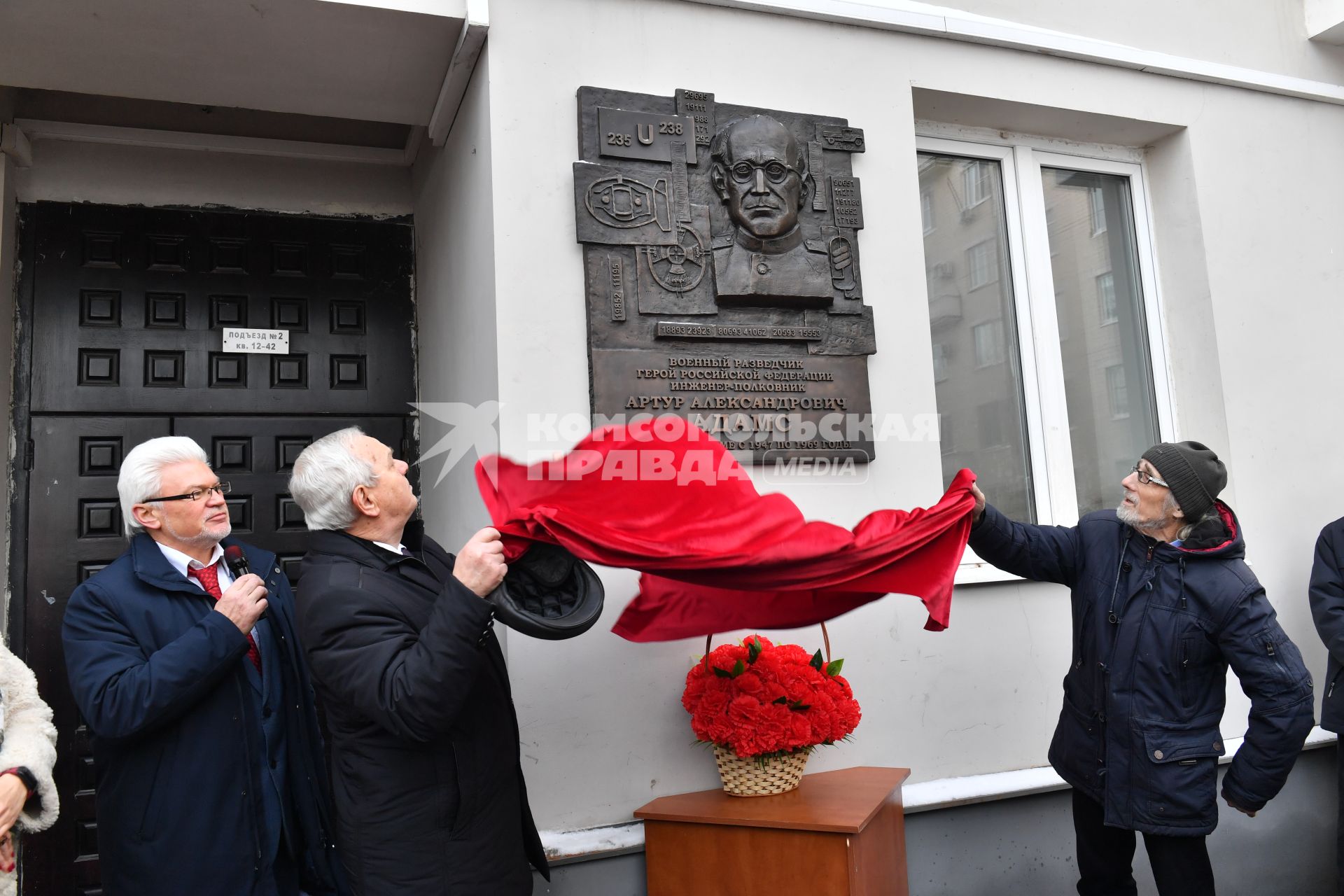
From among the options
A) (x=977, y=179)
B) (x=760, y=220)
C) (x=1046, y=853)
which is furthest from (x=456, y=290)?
(x=1046, y=853)

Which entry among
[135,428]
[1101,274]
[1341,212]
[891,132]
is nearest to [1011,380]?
[1101,274]

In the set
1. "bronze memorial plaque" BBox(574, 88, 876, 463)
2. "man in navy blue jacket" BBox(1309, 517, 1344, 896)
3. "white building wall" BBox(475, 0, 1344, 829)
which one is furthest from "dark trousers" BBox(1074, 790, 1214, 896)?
"bronze memorial plaque" BBox(574, 88, 876, 463)

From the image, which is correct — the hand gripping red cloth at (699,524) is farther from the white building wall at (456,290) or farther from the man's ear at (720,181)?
the man's ear at (720,181)

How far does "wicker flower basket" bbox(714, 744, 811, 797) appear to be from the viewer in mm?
3205

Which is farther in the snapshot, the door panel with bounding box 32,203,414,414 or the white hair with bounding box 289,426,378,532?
the door panel with bounding box 32,203,414,414

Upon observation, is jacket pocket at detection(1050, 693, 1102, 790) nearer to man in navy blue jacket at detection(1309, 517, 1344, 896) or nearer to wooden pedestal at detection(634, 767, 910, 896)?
wooden pedestal at detection(634, 767, 910, 896)

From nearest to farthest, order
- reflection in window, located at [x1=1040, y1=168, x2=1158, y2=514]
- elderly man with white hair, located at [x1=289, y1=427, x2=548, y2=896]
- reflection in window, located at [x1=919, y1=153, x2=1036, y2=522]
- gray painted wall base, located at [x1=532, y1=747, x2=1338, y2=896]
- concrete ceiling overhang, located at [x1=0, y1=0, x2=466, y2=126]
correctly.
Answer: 1. elderly man with white hair, located at [x1=289, y1=427, x2=548, y2=896]
2. gray painted wall base, located at [x1=532, y1=747, x2=1338, y2=896]
3. concrete ceiling overhang, located at [x1=0, y1=0, x2=466, y2=126]
4. reflection in window, located at [x1=919, y1=153, x2=1036, y2=522]
5. reflection in window, located at [x1=1040, y1=168, x2=1158, y2=514]

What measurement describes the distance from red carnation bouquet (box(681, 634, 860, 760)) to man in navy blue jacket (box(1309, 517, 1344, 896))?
2.21 metres

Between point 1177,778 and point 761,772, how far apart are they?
124 cm

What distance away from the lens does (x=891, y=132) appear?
4098mm

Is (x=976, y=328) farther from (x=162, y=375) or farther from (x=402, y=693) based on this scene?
(x=162, y=375)

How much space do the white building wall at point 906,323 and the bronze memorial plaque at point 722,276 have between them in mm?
102

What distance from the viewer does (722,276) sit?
3.69 meters

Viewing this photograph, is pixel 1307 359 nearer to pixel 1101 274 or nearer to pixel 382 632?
pixel 1101 274
